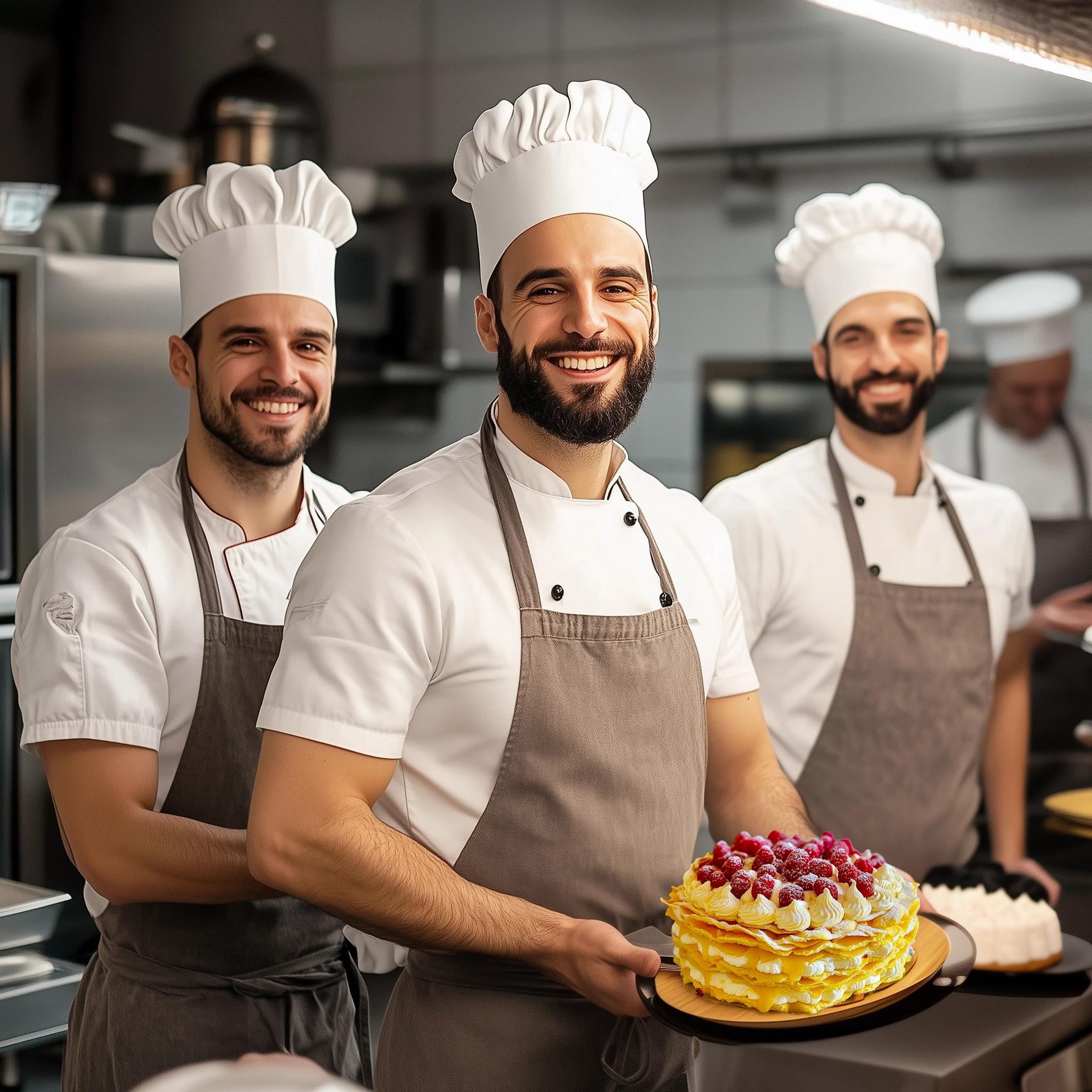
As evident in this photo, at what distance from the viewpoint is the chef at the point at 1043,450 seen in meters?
3.05

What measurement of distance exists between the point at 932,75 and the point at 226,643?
237 centimetres

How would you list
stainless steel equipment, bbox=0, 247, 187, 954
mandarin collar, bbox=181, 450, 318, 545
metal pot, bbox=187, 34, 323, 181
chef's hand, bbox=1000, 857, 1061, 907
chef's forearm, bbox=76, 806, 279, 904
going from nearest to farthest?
chef's forearm, bbox=76, 806, 279, 904, mandarin collar, bbox=181, 450, 318, 545, chef's hand, bbox=1000, 857, 1061, 907, stainless steel equipment, bbox=0, 247, 187, 954, metal pot, bbox=187, 34, 323, 181

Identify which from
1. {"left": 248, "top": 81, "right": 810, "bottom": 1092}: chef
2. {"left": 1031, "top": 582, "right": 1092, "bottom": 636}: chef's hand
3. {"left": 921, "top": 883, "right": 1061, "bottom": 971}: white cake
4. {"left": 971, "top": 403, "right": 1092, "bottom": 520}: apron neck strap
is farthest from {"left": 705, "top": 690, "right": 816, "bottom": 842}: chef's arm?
{"left": 971, "top": 403, "right": 1092, "bottom": 520}: apron neck strap

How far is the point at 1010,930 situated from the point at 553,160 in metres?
1.11

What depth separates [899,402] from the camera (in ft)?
7.89

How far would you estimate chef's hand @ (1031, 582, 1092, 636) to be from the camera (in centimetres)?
299

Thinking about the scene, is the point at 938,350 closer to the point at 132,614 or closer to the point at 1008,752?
the point at 1008,752

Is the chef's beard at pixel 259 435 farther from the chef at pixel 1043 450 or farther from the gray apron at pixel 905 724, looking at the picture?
the chef at pixel 1043 450

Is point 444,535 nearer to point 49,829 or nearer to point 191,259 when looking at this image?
point 191,259

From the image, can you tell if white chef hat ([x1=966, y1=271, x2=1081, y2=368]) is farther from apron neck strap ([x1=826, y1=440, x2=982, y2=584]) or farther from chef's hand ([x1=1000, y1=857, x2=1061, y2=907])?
chef's hand ([x1=1000, y1=857, x2=1061, y2=907])

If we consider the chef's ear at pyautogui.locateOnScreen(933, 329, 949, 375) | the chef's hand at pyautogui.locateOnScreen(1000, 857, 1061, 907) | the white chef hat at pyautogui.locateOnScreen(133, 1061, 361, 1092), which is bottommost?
the chef's hand at pyautogui.locateOnScreen(1000, 857, 1061, 907)

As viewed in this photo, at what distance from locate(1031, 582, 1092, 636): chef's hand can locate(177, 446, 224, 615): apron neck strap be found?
1.97 meters

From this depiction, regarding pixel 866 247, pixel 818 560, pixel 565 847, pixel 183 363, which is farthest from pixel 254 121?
pixel 565 847

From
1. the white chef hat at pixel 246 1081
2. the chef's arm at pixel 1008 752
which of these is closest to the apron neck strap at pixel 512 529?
the white chef hat at pixel 246 1081
